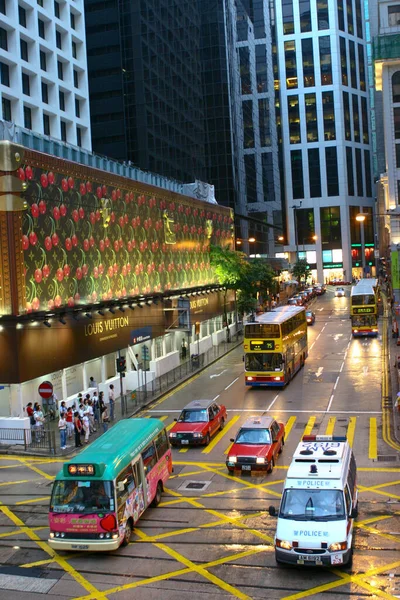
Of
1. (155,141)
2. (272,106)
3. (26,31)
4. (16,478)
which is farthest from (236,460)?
(272,106)

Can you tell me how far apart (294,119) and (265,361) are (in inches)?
4129

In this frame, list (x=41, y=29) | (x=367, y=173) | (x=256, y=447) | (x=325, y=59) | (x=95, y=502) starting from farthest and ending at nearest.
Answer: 1. (x=367, y=173)
2. (x=325, y=59)
3. (x=41, y=29)
4. (x=256, y=447)
5. (x=95, y=502)

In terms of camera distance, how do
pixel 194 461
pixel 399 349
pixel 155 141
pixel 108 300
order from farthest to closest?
pixel 155 141
pixel 399 349
pixel 108 300
pixel 194 461

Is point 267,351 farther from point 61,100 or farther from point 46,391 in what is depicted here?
point 61,100

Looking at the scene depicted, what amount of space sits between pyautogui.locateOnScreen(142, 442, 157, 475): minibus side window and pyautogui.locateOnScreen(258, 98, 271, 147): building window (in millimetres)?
101163

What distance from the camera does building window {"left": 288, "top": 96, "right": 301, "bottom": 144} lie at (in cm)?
13300

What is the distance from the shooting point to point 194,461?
24891 mm

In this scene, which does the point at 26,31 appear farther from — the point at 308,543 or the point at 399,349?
the point at 308,543

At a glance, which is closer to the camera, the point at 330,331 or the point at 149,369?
the point at 149,369

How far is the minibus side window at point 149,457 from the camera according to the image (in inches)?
744

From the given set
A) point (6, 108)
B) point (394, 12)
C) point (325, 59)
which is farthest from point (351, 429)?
point (325, 59)

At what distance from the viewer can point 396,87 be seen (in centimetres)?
6331

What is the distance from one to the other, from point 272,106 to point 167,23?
137 feet

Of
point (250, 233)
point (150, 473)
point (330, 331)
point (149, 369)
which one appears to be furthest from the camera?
point (250, 233)
